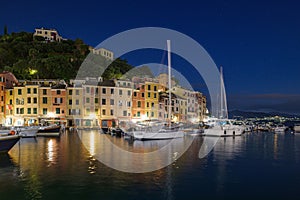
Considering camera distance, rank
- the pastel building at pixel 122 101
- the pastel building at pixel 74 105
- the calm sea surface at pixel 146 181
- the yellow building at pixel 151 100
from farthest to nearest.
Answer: the yellow building at pixel 151 100
the pastel building at pixel 122 101
the pastel building at pixel 74 105
the calm sea surface at pixel 146 181

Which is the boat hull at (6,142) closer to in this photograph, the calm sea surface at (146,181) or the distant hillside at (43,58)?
the calm sea surface at (146,181)

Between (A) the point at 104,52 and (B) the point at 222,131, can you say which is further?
(A) the point at 104,52

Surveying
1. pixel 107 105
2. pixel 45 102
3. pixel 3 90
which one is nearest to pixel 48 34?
pixel 3 90

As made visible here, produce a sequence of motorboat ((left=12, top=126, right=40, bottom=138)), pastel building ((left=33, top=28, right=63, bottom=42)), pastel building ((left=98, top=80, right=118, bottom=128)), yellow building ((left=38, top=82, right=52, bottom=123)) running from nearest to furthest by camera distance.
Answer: motorboat ((left=12, top=126, right=40, bottom=138)), yellow building ((left=38, top=82, right=52, bottom=123)), pastel building ((left=98, top=80, right=118, bottom=128)), pastel building ((left=33, top=28, right=63, bottom=42))

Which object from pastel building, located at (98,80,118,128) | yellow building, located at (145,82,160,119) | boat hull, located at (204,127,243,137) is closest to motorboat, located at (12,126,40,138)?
pastel building, located at (98,80,118,128)

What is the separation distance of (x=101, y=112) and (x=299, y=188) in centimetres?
5125

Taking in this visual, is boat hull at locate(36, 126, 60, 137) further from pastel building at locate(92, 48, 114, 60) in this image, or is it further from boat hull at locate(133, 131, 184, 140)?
pastel building at locate(92, 48, 114, 60)

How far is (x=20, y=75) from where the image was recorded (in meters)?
74.1

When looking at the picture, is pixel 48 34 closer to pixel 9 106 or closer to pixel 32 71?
pixel 32 71

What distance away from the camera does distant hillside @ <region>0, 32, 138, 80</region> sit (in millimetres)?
76000

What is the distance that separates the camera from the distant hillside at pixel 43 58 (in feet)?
249

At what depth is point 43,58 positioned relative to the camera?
8219 cm

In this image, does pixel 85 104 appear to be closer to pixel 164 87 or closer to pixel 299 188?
pixel 164 87

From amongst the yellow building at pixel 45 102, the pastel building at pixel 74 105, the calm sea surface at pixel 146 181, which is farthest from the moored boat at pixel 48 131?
the calm sea surface at pixel 146 181
